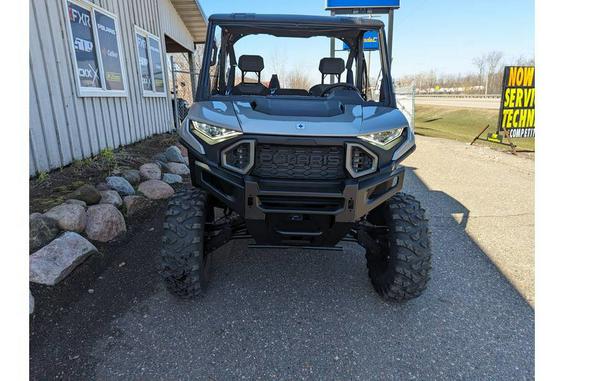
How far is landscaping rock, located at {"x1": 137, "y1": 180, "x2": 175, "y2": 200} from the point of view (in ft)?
15.5

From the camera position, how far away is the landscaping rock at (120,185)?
438cm

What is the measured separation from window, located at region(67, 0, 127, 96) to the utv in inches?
154

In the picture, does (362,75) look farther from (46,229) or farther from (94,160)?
(94,160)

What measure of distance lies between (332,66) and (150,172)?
3323 mm

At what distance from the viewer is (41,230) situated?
306cm

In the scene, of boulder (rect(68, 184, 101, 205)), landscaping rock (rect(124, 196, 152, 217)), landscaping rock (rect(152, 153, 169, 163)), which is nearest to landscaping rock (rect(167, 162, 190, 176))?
landscaping rock (rect(152, 153, 169, 163))

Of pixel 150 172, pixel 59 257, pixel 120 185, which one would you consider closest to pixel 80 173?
pixel 120 185

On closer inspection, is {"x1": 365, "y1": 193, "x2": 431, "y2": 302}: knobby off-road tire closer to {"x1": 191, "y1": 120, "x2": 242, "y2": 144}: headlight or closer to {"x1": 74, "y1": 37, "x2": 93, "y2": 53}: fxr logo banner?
{"x1": 191, "y1": 120, "x2": 242, "y2": 144}: headlight

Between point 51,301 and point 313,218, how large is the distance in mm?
2047

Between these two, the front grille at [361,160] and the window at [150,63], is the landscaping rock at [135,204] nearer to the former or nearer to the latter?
the front grille at [361,160]

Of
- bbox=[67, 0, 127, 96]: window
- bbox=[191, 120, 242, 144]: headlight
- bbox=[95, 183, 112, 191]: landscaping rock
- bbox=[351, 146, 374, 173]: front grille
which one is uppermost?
bbox=[67, 0, 127, 96]: window

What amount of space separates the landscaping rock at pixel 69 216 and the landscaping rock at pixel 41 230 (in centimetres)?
5

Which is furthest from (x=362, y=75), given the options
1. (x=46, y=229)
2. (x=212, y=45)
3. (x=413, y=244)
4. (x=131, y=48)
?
(x=131, y=48)
